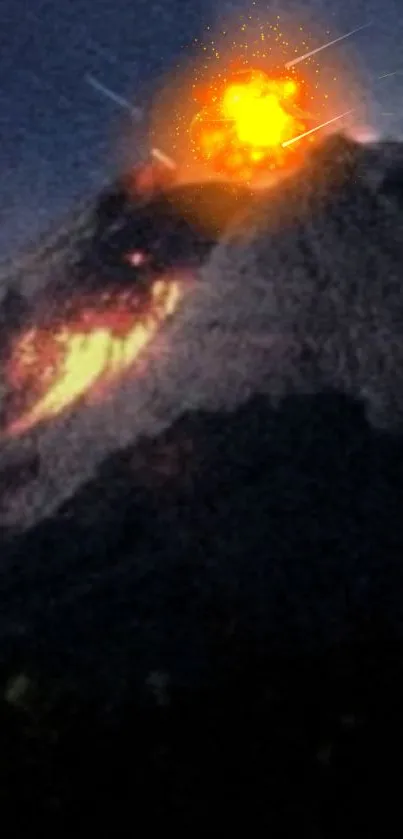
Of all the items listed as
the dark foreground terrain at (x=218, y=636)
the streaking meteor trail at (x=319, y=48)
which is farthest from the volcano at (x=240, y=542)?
the streaking meteor trail at (x=319, y=48)


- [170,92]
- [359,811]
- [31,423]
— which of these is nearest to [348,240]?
[170,92]

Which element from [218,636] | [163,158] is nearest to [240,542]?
[218,636]

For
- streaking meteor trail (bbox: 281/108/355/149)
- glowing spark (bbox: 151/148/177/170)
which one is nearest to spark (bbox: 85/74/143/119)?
glowing spark (bbox: 151/148/177/170)

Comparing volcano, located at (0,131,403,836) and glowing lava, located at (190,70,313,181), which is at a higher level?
glowing lava, located at (190,70,313,181)

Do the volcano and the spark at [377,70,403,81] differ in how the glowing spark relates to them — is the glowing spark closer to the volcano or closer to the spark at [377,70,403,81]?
the volcano

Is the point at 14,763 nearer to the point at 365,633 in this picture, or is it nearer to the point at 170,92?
the point at 365,633

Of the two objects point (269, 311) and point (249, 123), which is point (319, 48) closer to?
point (249, 123)

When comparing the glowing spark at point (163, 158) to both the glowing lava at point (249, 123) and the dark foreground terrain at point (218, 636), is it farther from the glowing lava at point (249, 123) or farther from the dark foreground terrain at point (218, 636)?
the dark foreground terrain at point (218, 636)

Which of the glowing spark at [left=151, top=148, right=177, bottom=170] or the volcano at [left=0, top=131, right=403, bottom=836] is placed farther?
the glowing spark at [left=151, top=148, right=177, bottom=170]
